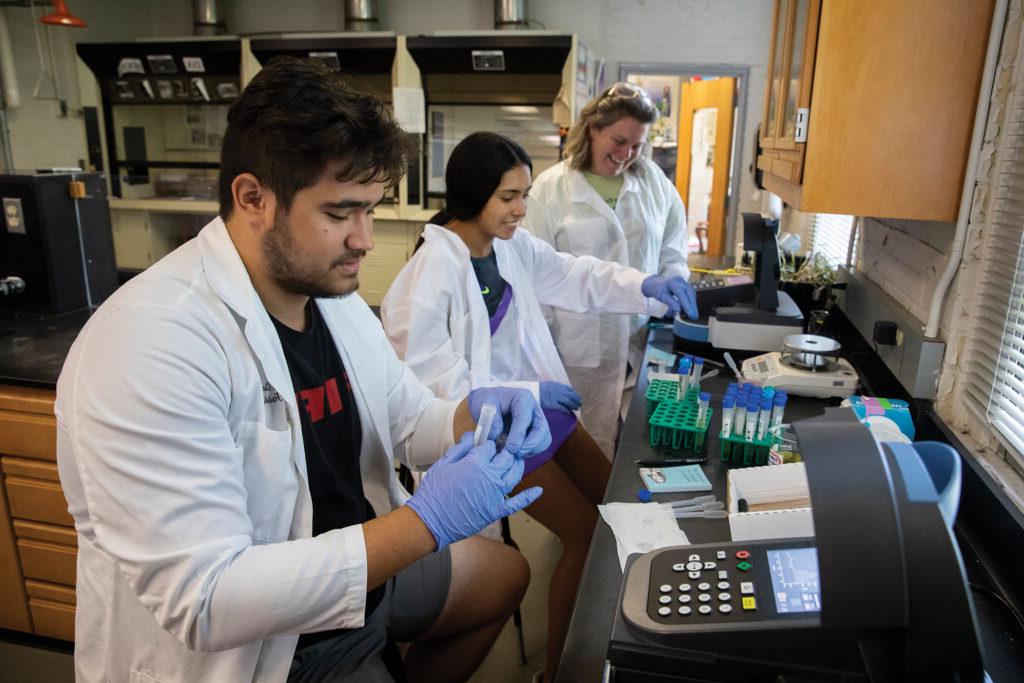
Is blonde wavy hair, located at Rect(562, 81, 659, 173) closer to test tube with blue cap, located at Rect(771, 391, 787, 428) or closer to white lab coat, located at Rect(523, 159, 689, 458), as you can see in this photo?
white lab coat, located at Rect(523, 159, 689, 458)

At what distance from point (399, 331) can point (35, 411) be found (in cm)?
105

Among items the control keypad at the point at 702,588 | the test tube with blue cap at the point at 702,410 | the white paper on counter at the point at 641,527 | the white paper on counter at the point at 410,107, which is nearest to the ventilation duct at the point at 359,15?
the white paper on counter at the point at 410,107

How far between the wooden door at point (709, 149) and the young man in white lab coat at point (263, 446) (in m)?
4.26

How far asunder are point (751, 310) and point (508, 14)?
11.0 feet

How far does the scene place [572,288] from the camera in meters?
2.33

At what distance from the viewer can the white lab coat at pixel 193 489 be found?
0.88 m

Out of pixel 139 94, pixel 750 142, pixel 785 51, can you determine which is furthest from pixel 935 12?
pixel 139 94

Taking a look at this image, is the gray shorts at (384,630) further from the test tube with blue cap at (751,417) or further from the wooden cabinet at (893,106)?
the wooden cabinet at (893,106)

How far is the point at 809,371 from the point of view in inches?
69.3

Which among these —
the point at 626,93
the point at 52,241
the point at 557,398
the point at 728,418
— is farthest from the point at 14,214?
the point at 728,418

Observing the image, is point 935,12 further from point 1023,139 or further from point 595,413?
point 595,413

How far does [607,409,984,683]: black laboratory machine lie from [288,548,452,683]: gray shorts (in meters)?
0.56

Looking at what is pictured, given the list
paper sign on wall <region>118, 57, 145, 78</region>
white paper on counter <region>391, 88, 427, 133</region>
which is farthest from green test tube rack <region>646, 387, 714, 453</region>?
paper sign on wall <region>118, 57, 145, 78</region>

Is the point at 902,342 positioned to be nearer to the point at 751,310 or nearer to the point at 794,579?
the point at 751,310
